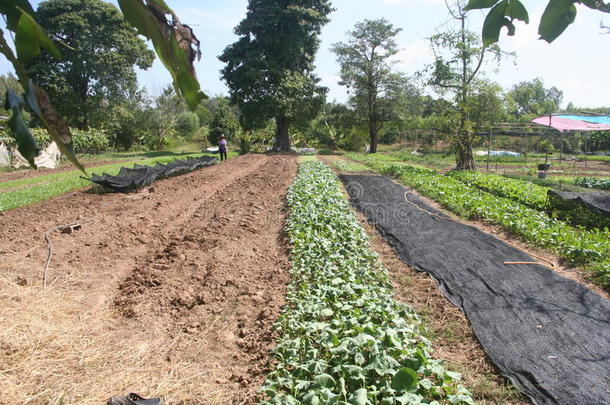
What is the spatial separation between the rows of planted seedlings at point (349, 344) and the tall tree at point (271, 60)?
1014 inches

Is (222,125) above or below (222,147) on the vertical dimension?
above

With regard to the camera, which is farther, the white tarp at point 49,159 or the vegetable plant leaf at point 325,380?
the white tarp at point 49,159

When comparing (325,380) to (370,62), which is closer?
(325,380)

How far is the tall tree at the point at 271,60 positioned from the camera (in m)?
30.0

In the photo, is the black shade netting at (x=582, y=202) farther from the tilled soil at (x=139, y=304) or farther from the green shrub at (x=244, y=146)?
the green shrub at (x=244, y=146)

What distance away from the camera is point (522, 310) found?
4.73 metres

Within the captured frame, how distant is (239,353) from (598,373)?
3.30 metres

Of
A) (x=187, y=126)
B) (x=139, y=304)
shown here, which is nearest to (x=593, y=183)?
(x=139, y=304)

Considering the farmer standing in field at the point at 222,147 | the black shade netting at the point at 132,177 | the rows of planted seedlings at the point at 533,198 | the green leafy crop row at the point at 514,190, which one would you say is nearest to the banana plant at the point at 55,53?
the rows of planted seedlings at the point at 533,198

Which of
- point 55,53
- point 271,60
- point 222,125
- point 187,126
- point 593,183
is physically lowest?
point 593,183

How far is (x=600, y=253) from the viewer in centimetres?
632

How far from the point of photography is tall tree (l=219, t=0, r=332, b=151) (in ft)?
98.4

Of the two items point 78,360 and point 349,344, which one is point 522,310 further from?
point 78,360

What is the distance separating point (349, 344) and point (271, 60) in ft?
98.8
